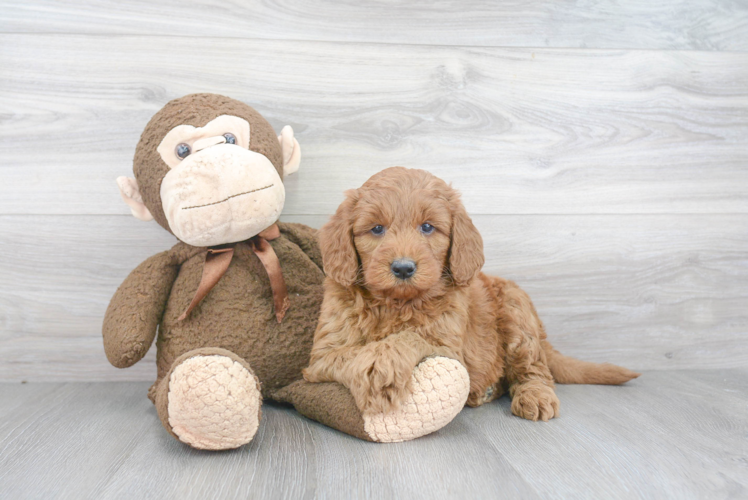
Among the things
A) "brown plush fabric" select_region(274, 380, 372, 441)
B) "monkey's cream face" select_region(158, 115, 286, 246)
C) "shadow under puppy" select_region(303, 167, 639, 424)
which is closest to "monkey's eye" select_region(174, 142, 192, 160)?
"monkey's cream face" select_region(158, 115, 286, 246)

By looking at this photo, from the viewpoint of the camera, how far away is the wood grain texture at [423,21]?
5.79 ft

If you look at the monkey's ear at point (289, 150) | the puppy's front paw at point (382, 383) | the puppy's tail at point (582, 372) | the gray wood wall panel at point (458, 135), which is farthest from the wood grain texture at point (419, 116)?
the puppy's front paw at point (382, 383)

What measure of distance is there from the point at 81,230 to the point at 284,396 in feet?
3.02

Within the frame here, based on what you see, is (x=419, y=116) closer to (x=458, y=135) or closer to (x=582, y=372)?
(x=458, y=135)

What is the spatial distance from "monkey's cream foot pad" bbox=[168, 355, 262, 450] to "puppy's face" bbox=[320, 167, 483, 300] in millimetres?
352

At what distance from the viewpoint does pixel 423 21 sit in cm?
185

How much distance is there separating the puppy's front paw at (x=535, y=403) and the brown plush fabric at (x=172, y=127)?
0.92 m

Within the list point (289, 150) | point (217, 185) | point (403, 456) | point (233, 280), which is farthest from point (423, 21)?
point (403, 456)

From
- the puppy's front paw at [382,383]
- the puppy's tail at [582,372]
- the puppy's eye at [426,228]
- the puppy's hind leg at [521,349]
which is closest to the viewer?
the puppy's front paw at [382,383]

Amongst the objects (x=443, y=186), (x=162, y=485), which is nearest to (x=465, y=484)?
(x=162, y=485)

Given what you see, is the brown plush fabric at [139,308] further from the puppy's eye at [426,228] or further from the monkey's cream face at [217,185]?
the puppy's eye at [426,228]

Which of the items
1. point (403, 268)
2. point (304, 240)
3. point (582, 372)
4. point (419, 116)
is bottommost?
point (582, 372)

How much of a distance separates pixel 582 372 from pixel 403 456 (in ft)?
2.73

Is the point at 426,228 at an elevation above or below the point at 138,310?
above
